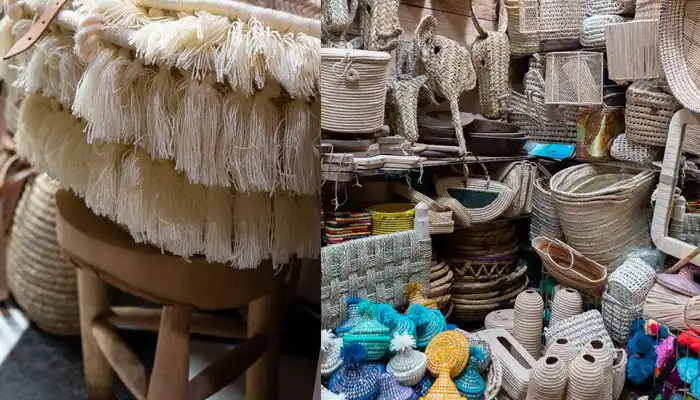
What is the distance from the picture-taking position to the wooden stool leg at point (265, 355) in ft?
3.00

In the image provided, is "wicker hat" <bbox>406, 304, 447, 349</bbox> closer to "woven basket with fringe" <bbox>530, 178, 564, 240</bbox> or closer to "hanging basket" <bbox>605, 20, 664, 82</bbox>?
"woven basket with fringe" <bbox>530, 178, 564, 240</bbox>

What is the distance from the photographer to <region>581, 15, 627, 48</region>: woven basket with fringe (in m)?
0.71

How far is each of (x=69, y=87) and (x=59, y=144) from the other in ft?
0.46

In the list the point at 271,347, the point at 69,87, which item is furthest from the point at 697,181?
the point at 69,87

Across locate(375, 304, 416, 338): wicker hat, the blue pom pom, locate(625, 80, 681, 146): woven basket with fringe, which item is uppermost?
locate(625, 80, 681, 146): woven basket with fringe

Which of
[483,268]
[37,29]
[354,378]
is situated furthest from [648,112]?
[37,29]

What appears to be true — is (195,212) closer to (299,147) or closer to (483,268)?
(299,147)

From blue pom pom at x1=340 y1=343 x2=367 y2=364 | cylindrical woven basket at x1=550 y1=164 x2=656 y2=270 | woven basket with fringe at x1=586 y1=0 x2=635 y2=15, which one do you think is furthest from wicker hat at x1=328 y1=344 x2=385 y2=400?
woven basket with fringe at x1=586 y1=0 x2=635 y2=15

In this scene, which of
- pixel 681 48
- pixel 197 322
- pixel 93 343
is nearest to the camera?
pixel 681 48

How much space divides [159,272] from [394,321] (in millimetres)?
356

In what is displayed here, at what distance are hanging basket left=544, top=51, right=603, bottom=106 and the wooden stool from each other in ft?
1.60

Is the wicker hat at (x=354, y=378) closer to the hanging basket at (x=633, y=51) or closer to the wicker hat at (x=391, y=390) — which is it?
the wicker hat at (x=391, y=390)

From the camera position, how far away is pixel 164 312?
83cm

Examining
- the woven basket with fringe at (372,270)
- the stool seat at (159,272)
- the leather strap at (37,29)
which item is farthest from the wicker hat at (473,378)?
the leather strap at (37,29)
